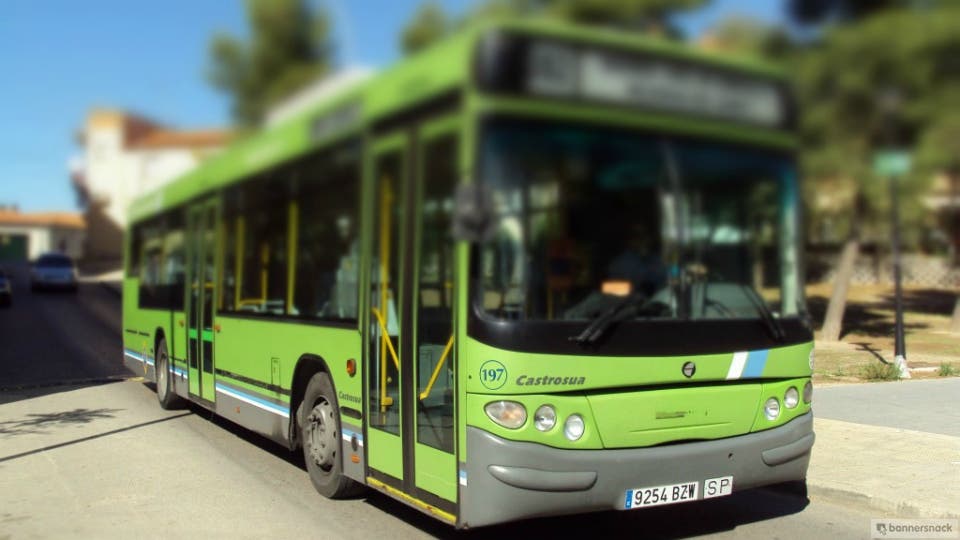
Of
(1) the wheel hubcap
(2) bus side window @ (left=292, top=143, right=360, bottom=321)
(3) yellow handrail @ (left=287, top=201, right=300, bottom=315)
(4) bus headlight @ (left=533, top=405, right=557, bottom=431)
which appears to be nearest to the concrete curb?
(4) bus headlight @ (left=533, top=405, right=557, bottom=431)

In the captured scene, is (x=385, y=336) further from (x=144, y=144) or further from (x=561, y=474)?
(x=144, y=144)

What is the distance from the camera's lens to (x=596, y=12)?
19.4 feet

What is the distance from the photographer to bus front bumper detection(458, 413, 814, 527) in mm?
5148

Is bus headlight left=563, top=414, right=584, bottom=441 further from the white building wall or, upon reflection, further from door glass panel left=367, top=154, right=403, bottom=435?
the white building wall

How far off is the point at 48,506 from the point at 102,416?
15.6 feet

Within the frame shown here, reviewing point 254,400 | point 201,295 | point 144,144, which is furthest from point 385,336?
point 144,144

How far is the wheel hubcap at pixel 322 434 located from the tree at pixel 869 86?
145 inches

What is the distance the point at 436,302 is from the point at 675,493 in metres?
1.72

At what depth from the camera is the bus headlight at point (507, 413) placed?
5164 millimetres

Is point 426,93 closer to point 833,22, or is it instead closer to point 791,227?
point 791,227

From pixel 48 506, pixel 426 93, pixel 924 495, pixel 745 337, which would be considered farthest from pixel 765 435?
pixel 48 506

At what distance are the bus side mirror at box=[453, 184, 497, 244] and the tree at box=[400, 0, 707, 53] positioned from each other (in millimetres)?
1185

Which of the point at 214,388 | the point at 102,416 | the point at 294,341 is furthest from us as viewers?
the point at 102,416

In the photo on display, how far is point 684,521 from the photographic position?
22.3ft
